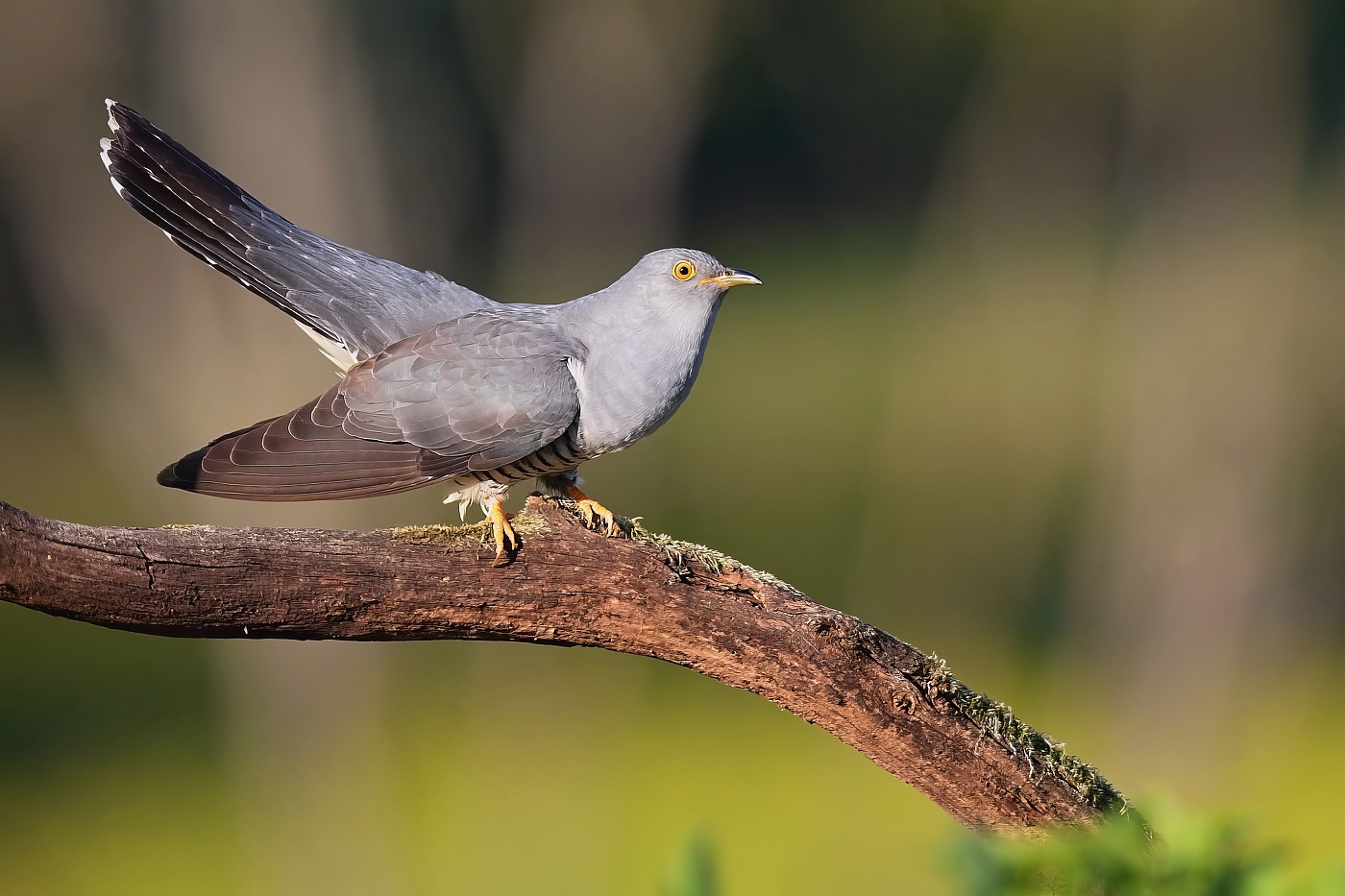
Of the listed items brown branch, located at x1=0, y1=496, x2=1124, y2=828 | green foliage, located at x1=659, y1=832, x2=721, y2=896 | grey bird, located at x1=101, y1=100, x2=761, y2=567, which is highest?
grey bird, located at x1=101, y1=100, x2=761, y2=567

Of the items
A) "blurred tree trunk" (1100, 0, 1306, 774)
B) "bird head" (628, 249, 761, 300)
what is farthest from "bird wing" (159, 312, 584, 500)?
"blurred tree trunk" (1100, 0, 1306, 774)

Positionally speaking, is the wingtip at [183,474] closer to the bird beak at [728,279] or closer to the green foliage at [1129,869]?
the bird beak at [728,279]

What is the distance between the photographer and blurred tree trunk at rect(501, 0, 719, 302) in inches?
229

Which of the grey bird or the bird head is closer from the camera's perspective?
the grey bird

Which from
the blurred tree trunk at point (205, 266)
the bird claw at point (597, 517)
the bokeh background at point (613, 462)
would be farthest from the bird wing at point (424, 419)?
the blurred tree trunk at point (205, 266)

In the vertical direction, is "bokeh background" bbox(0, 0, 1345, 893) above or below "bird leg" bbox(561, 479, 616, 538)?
above

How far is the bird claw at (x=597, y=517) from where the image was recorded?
2.49 meters

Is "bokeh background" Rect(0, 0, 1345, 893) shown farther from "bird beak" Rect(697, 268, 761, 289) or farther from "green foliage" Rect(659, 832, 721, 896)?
"bird beak" Rect(697, 268, 761, 289)

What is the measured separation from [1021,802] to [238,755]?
5.63 meters

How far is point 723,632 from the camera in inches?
90.8

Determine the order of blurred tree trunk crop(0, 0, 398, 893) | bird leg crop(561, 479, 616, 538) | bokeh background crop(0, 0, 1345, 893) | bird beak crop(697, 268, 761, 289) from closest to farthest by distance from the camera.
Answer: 1. bird leg crop(561, 479, 616, 538)
2. bird beak crop(697, 268, 761, 289)
3. blurred tree trunk crop(0, 0, 398, 893)
4. bokeh background crop(0, 0, 1345, 893)

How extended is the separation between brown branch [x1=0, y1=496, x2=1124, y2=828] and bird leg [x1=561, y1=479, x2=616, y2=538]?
12 cm

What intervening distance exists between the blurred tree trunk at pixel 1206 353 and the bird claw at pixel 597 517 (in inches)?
171

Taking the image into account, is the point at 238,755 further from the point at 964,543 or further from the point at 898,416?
the point at 898,416
